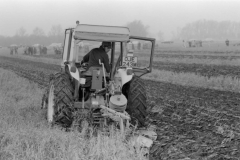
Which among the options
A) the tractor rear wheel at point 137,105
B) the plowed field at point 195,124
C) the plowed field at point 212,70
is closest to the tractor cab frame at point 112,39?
the tractor rear wheel at point 137,105

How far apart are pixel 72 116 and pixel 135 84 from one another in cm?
125

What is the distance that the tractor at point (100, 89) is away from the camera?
211 inches

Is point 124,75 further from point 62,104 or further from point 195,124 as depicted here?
point 195,124

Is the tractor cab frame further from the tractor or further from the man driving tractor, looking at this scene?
the man driving tractor

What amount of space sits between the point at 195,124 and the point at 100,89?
1822 millimetres

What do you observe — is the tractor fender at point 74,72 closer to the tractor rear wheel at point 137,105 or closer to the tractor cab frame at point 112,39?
the tractor cab frame at point 112,39

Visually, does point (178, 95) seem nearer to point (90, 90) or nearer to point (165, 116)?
point (165, 116)

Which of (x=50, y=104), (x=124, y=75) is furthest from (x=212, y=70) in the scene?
(x=50, y=104)

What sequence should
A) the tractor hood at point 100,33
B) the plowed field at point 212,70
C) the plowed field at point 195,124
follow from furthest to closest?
the plowed field at point 212,70, the tractor hood at point 100,33, the plowed field at point 195,124

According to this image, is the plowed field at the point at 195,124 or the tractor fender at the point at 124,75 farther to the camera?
the tractor fender at the point at 124,75

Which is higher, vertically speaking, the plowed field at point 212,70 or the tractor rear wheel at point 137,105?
the tractor rear wheel at point 137,105

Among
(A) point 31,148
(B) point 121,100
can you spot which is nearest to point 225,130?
(B) point 121,100

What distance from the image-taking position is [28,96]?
912 centimetres

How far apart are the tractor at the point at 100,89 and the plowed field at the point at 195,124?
0.62 meters
